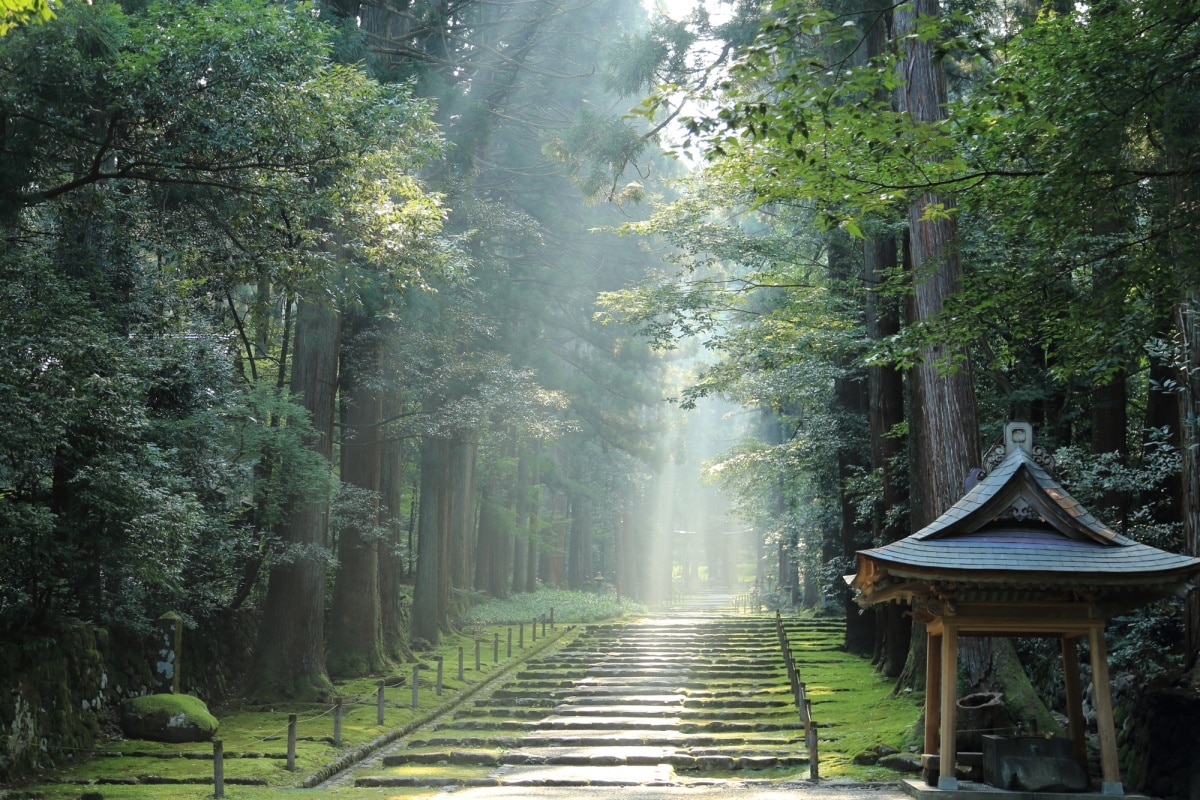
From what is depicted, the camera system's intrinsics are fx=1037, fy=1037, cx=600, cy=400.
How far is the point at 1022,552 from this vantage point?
905cm

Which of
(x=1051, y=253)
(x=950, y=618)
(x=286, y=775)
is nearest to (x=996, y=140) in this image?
(x=1051, y=253)

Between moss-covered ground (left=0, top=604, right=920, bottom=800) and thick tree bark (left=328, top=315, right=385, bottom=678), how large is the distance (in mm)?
765

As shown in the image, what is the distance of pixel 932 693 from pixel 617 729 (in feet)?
20.0

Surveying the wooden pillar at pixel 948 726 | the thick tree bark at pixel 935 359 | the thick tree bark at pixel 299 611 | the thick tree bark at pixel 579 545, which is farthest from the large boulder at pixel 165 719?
the thick tree bark at pixel 579 545

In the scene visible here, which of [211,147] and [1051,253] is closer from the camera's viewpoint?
[1051,253]

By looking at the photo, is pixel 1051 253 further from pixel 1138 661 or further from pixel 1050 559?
pixel 1138 661

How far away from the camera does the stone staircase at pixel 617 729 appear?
1218 cm

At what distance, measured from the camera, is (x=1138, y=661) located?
39.7 feet

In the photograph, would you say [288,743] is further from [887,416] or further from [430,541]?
[430,541]

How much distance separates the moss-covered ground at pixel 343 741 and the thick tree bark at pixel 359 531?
76cm

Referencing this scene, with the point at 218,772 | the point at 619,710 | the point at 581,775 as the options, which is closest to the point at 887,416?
the point at 619,710

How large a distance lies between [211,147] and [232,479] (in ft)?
17.0

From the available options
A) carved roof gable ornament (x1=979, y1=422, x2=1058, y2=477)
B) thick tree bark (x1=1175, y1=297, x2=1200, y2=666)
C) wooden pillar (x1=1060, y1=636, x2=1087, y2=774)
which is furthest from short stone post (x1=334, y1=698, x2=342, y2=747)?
thick tree bark (x1=1175, y1=297, x2=1200, y2=666)

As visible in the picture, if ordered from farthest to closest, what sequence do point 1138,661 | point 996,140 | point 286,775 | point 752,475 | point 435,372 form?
point 752,475 < point 435,372 < point 1138,661 < point 286,775 < point 996,140
